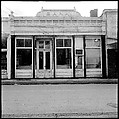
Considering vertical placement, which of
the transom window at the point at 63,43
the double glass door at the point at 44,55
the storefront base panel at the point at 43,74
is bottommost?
the storefront base panel at the point at 43,74

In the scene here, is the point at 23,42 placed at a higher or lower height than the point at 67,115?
higher

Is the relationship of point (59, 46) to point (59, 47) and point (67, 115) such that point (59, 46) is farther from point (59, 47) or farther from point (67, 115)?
point (67, 115)

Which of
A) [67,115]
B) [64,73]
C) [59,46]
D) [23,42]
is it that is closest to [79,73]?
[64,73]

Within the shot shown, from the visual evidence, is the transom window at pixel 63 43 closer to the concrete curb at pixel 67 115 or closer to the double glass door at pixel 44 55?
the double glass door at pixel 44 55

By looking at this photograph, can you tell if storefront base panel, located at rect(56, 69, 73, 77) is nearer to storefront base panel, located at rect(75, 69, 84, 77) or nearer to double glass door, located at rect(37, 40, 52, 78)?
storefront base panel, located at rect(75, 69, 84, 77)

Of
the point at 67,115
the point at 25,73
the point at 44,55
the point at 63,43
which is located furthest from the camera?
the point at 44,55

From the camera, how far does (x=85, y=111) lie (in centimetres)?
845

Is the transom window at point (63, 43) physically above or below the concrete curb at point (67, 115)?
above

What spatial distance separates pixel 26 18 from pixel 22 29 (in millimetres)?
1144

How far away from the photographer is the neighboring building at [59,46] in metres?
25.0

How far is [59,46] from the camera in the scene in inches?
1005

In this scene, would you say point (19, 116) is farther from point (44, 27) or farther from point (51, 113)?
point (44, 27)

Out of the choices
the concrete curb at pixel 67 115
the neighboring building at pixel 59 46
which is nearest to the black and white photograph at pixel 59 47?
the neighboring building at pixel 59 46

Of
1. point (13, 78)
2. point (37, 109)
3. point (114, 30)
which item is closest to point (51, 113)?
point (37, 109)
